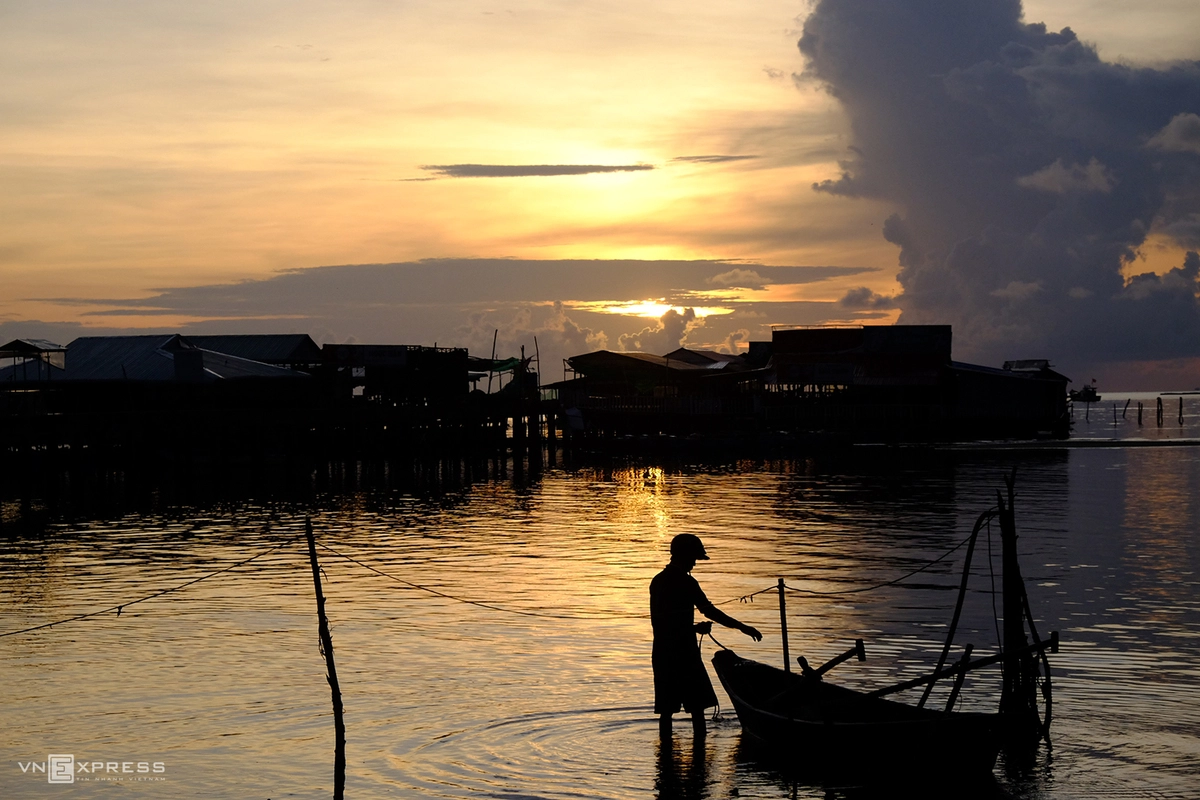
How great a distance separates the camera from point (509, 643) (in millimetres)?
20188

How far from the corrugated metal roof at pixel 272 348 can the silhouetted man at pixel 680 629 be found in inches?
2570

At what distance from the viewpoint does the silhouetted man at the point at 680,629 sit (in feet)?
41.4

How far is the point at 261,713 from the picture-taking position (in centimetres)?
1579

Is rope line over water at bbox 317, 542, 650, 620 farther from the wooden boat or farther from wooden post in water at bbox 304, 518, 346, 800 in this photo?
wooden post in water at bbox 304, 518, 346, 800

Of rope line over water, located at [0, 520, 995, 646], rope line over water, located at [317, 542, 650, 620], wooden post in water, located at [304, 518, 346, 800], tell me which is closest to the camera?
wooden post in water, located at [304, 518, 346, 800]

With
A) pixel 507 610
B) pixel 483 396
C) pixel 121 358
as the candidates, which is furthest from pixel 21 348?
pixel 507 610

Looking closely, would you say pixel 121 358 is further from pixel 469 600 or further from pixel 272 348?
pixel 469 600

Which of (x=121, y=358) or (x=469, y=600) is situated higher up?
(x=121, y=358)

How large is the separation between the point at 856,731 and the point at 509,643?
8.97 metres

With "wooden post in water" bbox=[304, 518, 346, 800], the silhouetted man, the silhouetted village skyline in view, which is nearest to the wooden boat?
the silhouetted man

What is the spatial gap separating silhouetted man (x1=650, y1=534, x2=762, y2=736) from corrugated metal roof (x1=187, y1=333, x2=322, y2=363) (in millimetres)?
65277

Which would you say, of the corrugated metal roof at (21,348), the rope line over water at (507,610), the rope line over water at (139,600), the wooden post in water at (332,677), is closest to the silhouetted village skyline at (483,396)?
the corrugated metal roof at (21,348)

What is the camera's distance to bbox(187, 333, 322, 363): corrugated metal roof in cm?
7525

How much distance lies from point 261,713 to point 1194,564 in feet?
78.8
